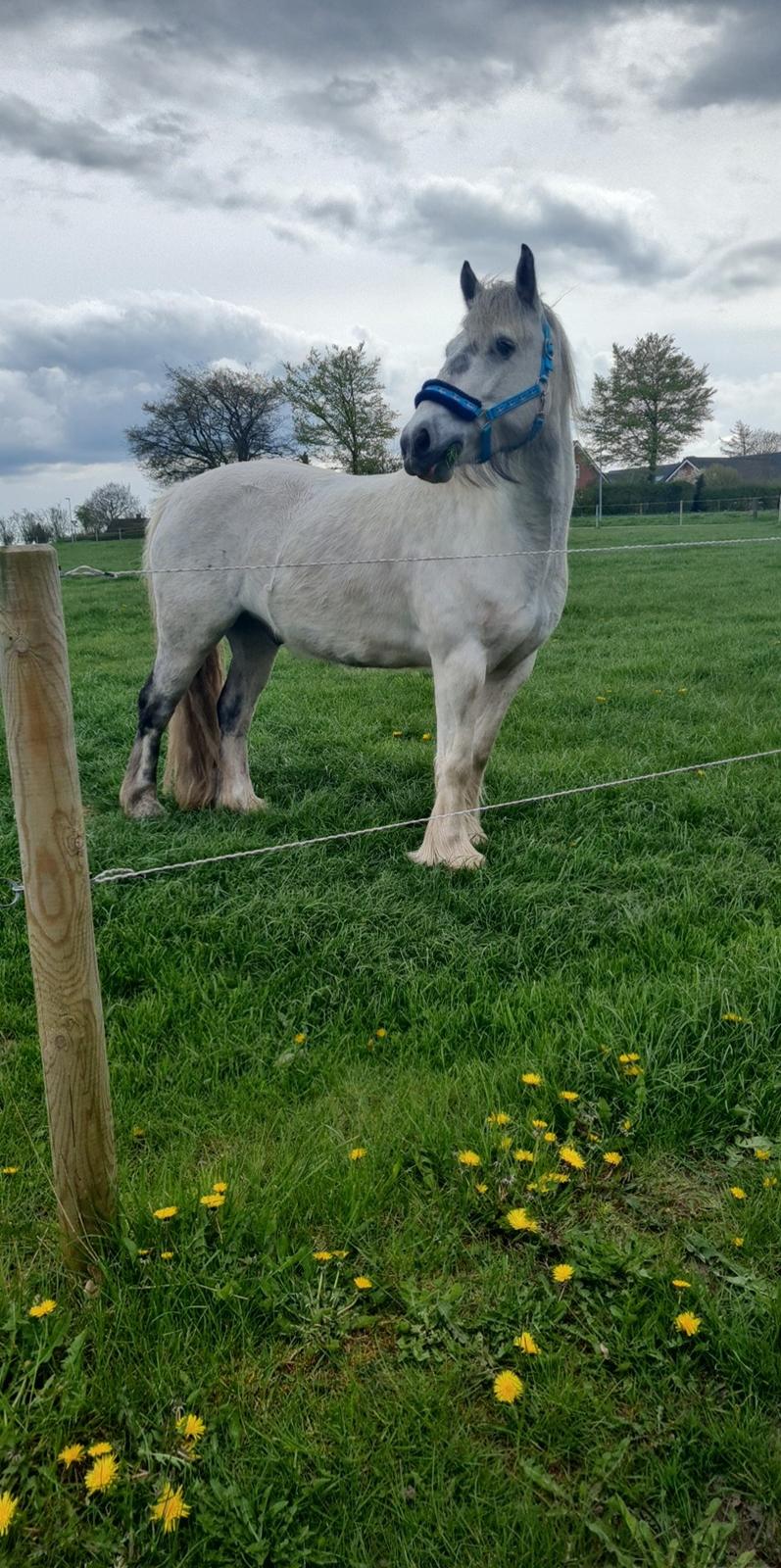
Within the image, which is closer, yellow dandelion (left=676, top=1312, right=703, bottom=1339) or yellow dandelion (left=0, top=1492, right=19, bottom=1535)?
yellow dandelion (left=0, top=1492, right=19, bottom=1535)

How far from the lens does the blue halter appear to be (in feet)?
12.4

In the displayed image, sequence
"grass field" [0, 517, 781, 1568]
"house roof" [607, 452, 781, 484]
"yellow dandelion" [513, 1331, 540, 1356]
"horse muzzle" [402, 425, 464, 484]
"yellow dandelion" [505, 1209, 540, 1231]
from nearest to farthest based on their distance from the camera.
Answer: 1. "grass field" [0, 517, 781, 1568]
2. "yellow dandelion" [513, 1331, 540, 1356]
3. "yellow dandelion" [505, 1209, 540, 1231]
4. "horse muzzle" [402, 425, 464, 484]
5. "house roof" [607, 452, 781, 484]

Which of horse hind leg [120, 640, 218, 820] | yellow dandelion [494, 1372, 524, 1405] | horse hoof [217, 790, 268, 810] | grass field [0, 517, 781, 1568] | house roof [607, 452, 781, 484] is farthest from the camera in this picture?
house roof [607, 452, 781, 484]

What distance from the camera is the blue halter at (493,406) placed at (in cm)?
379

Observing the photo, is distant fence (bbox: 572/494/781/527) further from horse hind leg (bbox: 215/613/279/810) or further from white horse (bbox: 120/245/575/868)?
white horse (bbox: 120/245/575/868)

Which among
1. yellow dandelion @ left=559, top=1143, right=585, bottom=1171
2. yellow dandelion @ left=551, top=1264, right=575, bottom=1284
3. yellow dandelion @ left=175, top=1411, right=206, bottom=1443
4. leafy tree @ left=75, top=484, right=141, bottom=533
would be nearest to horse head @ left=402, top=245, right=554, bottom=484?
yellow dandelion @ left=559, top=1143, right=585, bottom=1171

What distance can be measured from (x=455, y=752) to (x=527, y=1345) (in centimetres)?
278

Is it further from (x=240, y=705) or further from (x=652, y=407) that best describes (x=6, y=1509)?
(x=652, y=407)

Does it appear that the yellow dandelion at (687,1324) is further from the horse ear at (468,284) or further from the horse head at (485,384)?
the horse ear at (468,284)

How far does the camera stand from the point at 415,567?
4.44 metres

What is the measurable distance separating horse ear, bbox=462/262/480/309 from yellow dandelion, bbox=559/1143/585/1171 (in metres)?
3.45

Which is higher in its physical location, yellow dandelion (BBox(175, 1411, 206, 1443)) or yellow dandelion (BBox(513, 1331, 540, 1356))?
yellow dandelion (BBox(175, 1411, 206, 1443))

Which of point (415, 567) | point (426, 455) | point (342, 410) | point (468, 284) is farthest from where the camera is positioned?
point (342, 410)

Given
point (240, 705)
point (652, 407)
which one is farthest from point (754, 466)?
point (240, 705)
